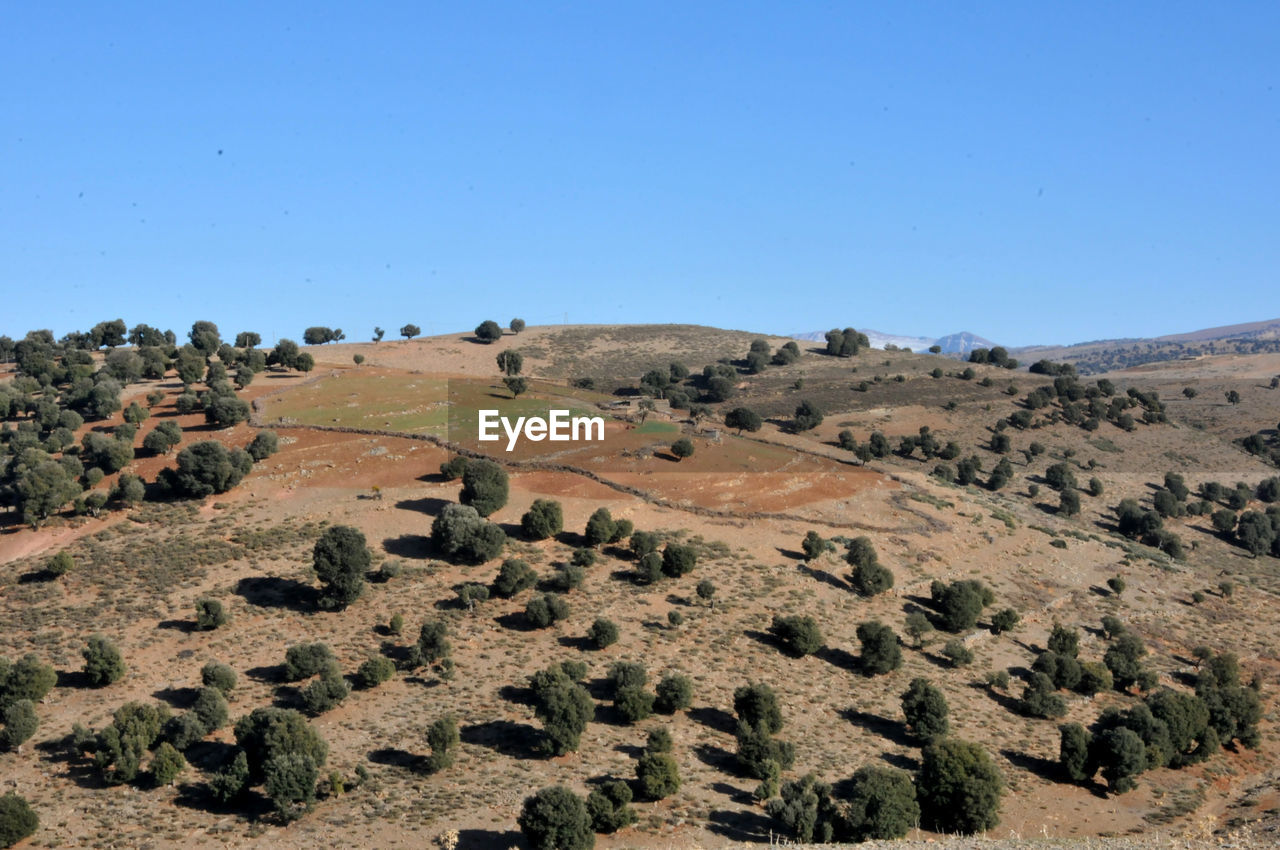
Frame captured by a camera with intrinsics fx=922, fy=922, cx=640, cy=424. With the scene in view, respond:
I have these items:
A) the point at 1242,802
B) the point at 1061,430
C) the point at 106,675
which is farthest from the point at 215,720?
the point at 1061,430

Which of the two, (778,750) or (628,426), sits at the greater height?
(628,426)

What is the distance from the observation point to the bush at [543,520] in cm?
5234

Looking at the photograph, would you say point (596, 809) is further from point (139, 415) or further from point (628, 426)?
point (139, 415)

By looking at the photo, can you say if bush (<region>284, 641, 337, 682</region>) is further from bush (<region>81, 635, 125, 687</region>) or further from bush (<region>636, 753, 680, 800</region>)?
bush (<region>636, 753, 680, 800</region>)

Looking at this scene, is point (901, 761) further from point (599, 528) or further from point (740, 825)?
point (599, 528)

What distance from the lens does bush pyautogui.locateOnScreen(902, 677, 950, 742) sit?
125 feet

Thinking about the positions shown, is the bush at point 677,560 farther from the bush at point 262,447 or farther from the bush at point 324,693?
the bush at point 262,447

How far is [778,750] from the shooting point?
115 feet

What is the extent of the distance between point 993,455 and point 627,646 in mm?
62392

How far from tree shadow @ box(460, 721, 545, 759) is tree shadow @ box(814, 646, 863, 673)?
49.8ft

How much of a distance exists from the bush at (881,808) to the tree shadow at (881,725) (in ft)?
21.4

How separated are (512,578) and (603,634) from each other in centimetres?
627

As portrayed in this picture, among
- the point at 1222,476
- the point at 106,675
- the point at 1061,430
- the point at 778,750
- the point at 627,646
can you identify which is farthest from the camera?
the point at 1061,430

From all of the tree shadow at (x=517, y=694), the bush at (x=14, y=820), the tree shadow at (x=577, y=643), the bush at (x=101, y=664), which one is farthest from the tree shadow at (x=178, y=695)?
the tree shadow at (x=577, y=643)
